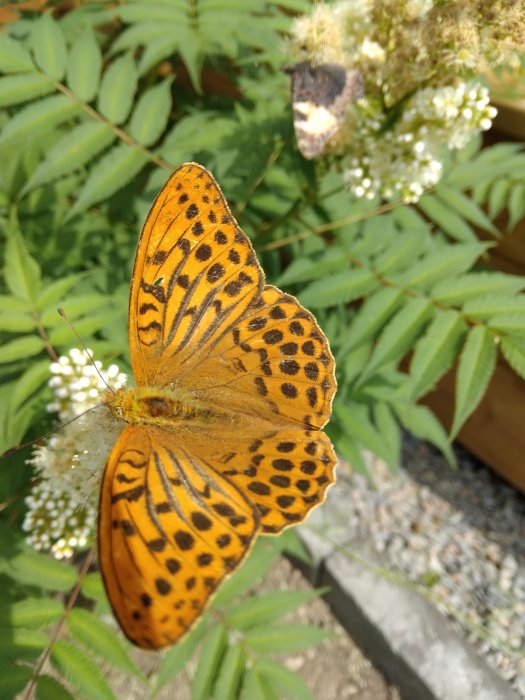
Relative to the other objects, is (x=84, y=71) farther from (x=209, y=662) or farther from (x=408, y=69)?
(x=209, y=662)

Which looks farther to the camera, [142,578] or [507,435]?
[507,435]

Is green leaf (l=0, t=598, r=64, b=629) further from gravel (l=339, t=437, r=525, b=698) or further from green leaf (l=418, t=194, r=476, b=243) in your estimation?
green leaf (l=418, t=194, r=476, b=243)

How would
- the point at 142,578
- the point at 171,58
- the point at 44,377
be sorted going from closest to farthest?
the point at 142,578, the point at 44,377, the point at 171,58

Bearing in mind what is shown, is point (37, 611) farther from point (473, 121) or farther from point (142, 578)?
point (473, 121)

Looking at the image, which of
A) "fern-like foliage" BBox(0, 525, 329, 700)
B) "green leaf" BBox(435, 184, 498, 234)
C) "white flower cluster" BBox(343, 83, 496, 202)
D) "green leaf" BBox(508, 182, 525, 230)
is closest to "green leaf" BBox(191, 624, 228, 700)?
"fern-like foliage" BBox(0, 525, 329, 700)

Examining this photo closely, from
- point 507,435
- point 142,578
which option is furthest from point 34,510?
point 507,435

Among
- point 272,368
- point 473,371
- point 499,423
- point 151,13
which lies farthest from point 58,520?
point 499,423
